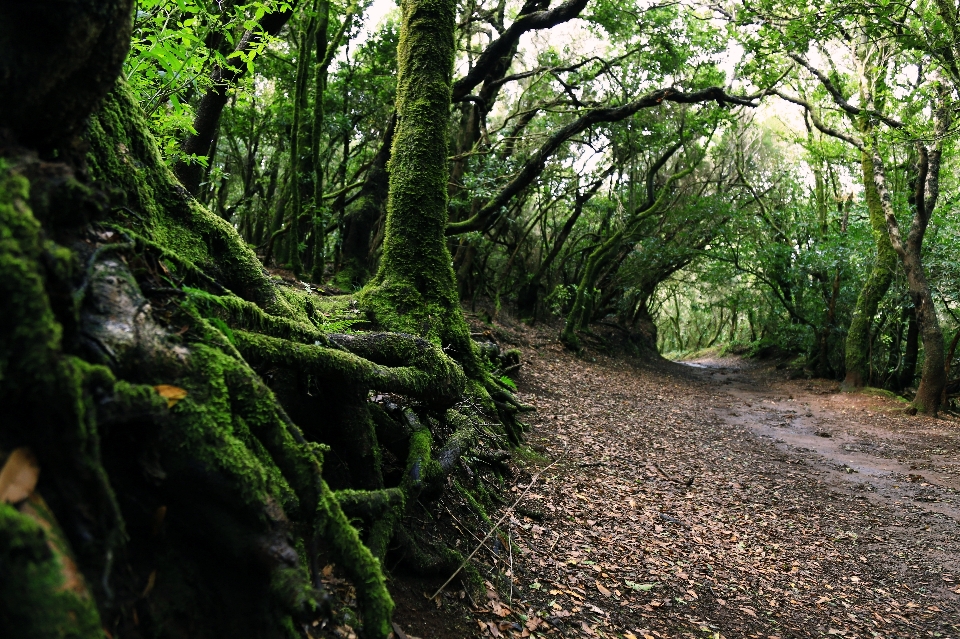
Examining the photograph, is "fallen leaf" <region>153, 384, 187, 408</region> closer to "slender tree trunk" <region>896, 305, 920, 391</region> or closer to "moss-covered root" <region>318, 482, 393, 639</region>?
"moss-covered root" <region>318, 482, 393, 639</region>

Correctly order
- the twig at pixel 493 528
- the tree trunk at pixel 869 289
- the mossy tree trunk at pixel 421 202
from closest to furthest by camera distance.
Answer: the twig at pixel 493 528 < the mossy tree trunk at pixel 421 202 < the tree trunk at pixel 869 289

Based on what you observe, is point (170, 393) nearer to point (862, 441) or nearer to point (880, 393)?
point (862, 441)

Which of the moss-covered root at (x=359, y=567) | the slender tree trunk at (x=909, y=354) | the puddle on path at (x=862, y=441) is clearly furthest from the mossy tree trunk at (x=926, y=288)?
the moss-covered root at (x=359, y=567)

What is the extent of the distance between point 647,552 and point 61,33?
18.4 ft

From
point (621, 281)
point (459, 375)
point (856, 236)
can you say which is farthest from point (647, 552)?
point (621, 281)

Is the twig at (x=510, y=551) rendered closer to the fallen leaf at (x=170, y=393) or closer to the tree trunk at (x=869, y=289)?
the fallen leaf at (x=170, y=393)

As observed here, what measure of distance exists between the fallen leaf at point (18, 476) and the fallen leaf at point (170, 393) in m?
0.42

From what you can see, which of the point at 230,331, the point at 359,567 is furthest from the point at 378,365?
the point at 359,567

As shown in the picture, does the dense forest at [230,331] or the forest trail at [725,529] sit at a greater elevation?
the dense forest at [230,331]

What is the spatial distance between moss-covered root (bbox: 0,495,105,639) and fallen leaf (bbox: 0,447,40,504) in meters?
0.03

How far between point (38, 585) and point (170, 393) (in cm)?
69

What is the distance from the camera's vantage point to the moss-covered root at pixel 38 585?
1149 mm

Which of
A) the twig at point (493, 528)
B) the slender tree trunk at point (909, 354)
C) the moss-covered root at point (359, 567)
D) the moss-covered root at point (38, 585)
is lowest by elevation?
the twig at point (493, 528)

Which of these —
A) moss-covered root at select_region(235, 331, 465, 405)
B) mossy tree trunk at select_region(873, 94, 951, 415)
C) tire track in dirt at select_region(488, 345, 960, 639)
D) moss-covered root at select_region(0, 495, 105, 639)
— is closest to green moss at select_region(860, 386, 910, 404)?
mossy tree trunk at select_region(873, 94, 951, 415)
